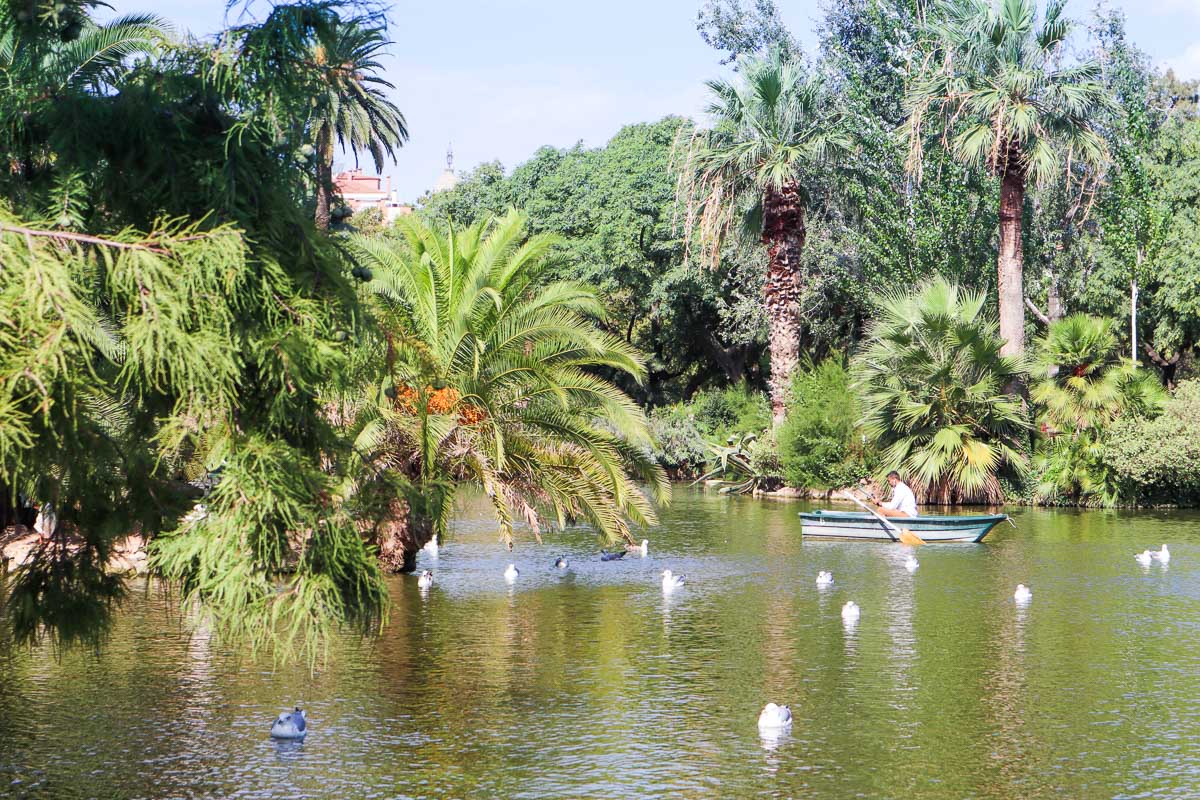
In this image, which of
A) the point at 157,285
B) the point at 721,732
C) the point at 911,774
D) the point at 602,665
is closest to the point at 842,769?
the point at 911,774

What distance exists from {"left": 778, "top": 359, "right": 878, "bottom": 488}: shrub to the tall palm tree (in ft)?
42.7

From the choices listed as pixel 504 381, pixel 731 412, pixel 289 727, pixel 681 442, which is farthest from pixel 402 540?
pixel 731 412

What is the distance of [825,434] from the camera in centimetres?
3300

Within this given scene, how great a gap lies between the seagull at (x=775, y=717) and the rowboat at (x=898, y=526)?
13401 millimetres

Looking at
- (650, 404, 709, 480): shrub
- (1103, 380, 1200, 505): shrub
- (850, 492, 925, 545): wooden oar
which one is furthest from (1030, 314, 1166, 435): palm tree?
(650, 404, 709, 480): shrub

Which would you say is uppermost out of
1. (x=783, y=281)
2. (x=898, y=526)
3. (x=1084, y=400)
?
(x=783, y=281)

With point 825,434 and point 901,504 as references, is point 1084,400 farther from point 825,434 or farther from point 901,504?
point 901,504

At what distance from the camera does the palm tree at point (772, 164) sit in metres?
32.9

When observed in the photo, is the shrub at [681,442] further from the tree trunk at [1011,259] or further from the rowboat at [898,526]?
the rowboat at [898,526]

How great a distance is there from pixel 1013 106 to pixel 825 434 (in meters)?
9.01

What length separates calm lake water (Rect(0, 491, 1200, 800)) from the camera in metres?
9.63

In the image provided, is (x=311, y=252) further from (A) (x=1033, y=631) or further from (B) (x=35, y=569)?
(A) (x=1033, y=631)

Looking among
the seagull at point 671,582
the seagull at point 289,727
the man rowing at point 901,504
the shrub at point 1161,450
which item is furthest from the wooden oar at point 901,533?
the seagull at point 289,727

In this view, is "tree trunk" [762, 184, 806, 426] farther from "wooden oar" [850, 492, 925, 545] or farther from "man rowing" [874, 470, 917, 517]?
"wooden oar" [850, 492, 925, 545]
